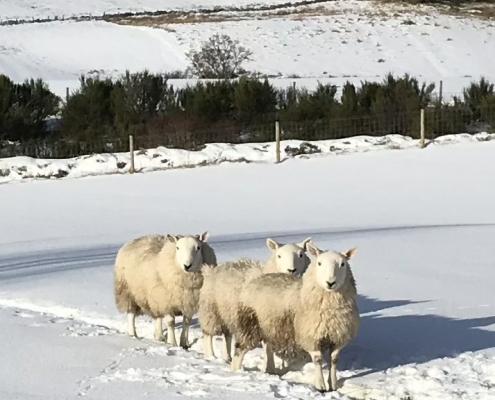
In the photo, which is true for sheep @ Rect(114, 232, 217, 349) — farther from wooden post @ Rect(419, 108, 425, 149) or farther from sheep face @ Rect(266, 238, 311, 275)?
wooden post @ Rect(419, 108, 425, 149)

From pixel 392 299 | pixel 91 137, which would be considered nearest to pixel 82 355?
pixel 392 299

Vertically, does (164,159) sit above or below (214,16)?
below

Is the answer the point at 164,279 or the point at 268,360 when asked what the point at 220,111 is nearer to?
the point at 164,279

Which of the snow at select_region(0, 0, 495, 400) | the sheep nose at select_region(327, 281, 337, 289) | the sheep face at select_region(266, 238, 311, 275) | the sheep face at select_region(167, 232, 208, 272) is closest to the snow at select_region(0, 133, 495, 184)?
the snow at select_region(0, 0, 495, 400)

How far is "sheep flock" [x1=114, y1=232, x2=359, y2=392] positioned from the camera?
769 centimetres

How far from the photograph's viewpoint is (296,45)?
53625 millimetres

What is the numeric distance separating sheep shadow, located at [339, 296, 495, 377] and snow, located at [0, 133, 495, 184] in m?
14.9

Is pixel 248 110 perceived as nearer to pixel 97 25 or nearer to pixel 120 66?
pixel 120 66

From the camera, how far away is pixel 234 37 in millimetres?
54188

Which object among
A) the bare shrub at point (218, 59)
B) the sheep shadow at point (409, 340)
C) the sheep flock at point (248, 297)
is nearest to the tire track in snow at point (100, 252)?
the sheep flock at point (248, 297)

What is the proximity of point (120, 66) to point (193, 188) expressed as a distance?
93.4 feet

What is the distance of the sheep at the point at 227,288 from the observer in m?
8.34

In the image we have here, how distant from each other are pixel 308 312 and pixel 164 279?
198 centimetres

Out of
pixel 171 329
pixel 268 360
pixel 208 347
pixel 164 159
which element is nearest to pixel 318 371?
pixel 268 360
